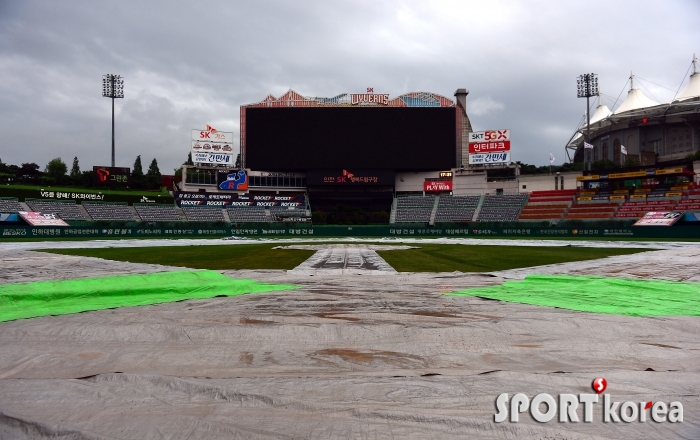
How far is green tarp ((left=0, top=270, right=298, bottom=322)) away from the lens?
285 inches

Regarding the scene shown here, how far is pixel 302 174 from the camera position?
232 ft

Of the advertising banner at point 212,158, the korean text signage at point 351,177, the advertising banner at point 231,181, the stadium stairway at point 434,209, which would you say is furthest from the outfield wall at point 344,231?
the advertising banner at point 212,158

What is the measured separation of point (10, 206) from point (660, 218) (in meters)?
Result: 73.7

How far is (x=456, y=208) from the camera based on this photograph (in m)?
62.6

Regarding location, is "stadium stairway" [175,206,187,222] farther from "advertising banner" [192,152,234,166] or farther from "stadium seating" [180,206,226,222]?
"advertising banner" [192,152,234,166]

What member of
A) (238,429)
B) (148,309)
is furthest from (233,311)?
(238,429)

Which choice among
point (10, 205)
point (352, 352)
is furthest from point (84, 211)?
point (352, 352)

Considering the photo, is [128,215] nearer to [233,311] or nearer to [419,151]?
[419,151]

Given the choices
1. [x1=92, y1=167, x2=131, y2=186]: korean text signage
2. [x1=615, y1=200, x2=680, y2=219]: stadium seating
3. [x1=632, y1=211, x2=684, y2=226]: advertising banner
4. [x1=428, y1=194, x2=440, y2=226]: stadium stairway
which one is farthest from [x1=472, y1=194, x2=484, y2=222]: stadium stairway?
[x1=92, y1=167, x2=131, y2=186]: korean text signage

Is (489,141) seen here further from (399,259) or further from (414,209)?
(399,259)

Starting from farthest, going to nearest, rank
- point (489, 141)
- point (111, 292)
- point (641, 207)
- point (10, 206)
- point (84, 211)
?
point (489, 141), point (84, 211), point (641, 207), point (10, 206), point (111, 292)

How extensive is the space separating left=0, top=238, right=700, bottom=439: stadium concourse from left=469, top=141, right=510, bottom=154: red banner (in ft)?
199

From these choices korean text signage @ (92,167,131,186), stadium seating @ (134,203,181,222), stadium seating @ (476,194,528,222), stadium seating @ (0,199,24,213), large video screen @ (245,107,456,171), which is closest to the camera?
stadium seating @ (0,199,24,213)

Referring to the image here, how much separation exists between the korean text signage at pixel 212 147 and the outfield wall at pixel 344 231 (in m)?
22.3
